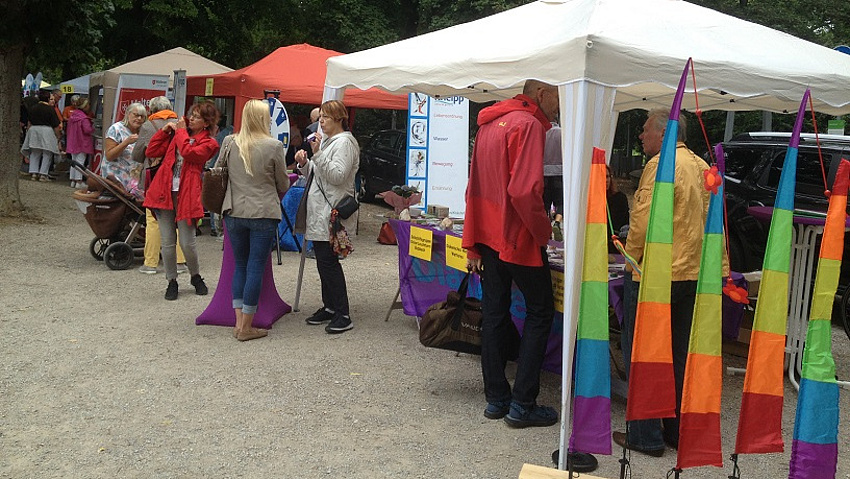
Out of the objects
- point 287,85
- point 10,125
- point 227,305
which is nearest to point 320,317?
point 227,305

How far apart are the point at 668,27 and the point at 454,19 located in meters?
17.8

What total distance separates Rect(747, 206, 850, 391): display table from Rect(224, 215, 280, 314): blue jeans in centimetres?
385

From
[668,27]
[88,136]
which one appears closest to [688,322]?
[668,27]

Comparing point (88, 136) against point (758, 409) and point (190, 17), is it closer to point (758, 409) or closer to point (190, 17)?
point (190, 17)

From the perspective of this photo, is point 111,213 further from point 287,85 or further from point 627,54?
point 627,54

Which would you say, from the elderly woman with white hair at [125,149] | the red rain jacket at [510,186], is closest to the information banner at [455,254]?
the red rain jacket at [510,186]

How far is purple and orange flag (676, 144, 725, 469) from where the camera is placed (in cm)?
318

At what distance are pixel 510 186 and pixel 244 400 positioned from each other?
7.28 feet

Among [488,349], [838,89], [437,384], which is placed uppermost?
[838,89]

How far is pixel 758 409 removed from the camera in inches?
125

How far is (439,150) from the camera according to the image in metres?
12.4

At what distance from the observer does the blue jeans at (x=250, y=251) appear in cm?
639

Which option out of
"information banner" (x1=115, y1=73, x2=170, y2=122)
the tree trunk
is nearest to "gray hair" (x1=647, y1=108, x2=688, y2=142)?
"information banner" (x1=115, y1=73, x2=170, y2=122)

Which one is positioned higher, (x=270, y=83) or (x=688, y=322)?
(x=270, y=83)
